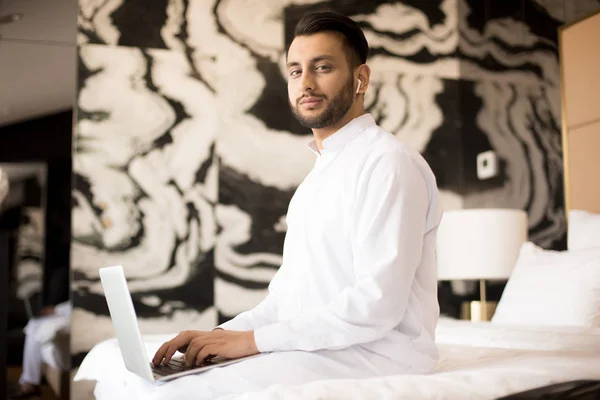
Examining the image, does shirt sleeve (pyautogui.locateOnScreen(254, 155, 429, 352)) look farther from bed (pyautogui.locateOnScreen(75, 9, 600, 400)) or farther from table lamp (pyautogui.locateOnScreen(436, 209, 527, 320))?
table lamp (pyautogui.locateOnScreen(436, 209, 527, 320))

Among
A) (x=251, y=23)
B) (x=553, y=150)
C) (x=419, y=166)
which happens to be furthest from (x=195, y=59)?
(x=419, y=166)

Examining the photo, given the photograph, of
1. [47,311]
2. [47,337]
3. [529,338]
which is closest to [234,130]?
[47,311]

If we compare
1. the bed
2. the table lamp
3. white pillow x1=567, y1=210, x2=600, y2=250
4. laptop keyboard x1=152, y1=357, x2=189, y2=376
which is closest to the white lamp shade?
the table lamp

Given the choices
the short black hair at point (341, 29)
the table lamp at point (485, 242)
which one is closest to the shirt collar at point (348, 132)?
the short black hair at point (341, 29)

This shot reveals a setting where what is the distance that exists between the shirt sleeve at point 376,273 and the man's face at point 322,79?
24cm

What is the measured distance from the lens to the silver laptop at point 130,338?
1.24 m

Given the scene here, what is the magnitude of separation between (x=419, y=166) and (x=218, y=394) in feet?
2.01

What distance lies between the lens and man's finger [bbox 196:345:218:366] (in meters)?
1.34

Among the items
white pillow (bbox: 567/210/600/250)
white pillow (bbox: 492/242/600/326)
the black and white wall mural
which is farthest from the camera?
the black and white wall mural

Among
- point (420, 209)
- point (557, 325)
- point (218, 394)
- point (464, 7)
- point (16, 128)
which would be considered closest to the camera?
point (218, 394)

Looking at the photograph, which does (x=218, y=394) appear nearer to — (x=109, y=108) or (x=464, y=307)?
(x=109, y=108)

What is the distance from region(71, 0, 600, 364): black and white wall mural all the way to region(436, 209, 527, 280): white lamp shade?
475 millimetres

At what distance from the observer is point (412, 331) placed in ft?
4.66

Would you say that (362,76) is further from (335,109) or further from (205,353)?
(205,353)
